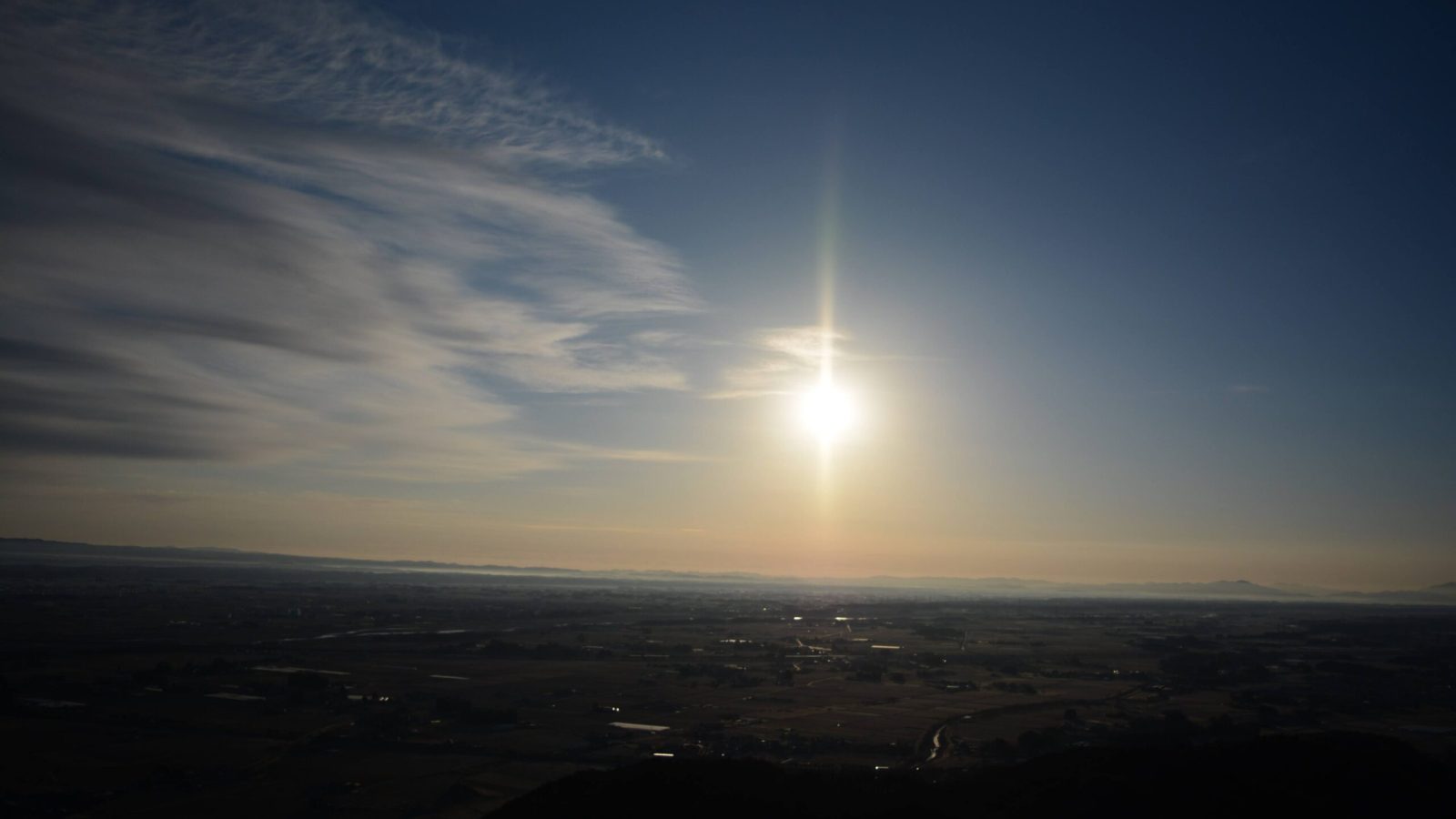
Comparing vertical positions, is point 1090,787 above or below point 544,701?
above

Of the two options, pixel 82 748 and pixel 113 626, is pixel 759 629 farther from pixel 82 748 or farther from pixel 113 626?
pixel 82 748

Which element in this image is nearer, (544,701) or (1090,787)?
(1090,787)

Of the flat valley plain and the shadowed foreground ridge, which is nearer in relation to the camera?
the shadowed foreground ridge

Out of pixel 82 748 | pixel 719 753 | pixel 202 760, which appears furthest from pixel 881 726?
pixel 82 748

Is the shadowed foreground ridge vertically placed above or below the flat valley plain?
above
